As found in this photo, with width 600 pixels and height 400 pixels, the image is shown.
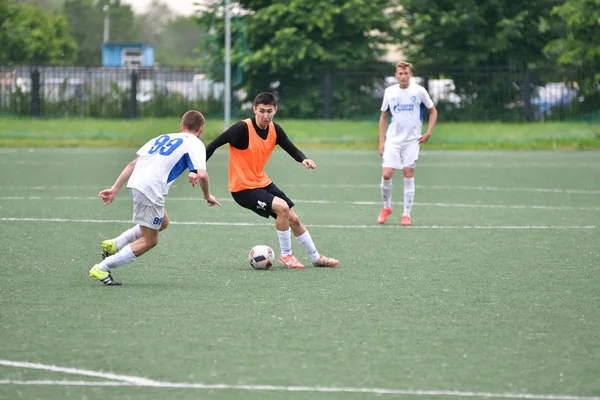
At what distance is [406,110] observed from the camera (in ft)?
46.1

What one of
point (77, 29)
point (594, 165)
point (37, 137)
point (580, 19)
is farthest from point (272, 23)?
point (77, 29)

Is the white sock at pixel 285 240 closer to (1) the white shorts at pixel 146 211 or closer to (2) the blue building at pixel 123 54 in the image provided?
(1) the white shorts at pixel 146 211

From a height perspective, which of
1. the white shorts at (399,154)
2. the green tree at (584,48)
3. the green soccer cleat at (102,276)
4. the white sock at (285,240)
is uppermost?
the green tree at (584,48)

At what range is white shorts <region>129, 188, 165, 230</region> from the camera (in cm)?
880

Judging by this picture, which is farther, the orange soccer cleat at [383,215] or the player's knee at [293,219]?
the orange soccer cleat at [383,215]

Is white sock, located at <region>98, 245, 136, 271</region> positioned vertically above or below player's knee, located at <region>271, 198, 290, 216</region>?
below

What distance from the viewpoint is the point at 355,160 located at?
2669cm

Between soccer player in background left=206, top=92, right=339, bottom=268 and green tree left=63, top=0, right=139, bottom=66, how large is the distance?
92.2 metres

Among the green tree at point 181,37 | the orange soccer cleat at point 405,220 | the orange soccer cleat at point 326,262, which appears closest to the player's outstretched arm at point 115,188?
the orange soccer cleat at point 326,262

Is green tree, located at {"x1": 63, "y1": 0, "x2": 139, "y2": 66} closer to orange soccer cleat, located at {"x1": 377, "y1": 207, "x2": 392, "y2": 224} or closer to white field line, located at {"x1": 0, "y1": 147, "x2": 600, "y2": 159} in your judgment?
white field line, located at {"x1": 0, "y1": 147, "x2": 600, "y2": 159}

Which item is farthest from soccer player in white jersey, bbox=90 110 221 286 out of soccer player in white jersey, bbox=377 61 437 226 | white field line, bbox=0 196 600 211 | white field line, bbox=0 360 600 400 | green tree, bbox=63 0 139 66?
green tree, bbox=63 0 139 66

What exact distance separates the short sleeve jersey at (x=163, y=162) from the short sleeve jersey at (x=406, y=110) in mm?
5559

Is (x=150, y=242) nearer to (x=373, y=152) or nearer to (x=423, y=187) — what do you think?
(x=423, y=187)

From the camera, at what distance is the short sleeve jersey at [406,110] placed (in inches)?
553
